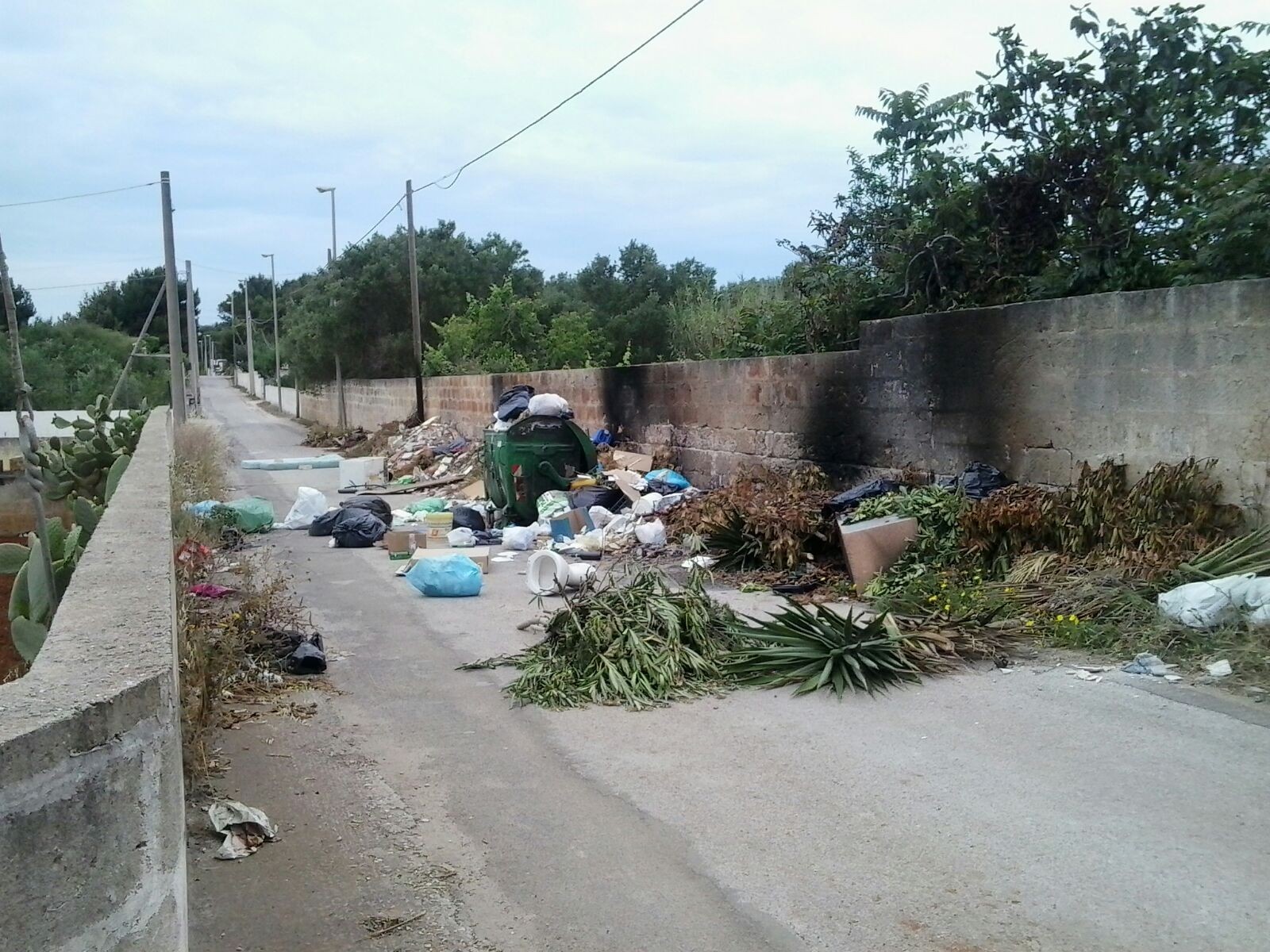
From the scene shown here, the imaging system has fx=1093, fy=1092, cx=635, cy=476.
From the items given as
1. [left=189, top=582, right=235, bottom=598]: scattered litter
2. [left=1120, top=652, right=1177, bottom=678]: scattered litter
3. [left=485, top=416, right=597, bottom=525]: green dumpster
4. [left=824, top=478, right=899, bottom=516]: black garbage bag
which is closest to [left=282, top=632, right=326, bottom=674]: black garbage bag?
[left=189, top=582, right=235, bottom=598]: scattered litter

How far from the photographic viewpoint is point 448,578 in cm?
838

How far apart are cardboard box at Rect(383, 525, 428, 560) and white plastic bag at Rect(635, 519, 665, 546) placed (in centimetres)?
221

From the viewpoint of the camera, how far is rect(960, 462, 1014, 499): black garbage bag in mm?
8055

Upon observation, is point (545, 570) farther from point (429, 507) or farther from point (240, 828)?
point (429, 507)

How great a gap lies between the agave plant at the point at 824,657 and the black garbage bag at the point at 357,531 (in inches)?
236

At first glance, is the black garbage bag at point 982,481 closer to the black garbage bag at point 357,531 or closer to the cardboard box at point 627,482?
the cardboard box at point 627,482

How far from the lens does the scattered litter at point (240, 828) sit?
12.7 ft

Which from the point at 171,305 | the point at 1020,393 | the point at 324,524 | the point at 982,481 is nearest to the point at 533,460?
the point at 324,524

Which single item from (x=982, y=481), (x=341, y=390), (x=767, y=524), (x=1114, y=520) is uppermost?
(x=341, y=390)

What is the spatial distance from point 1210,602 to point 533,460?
755 cm

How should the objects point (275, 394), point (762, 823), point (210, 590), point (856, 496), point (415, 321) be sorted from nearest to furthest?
point (762, 823)
point (210, 590)
point (856, 496)
point (415, 321)
point (275, 394)

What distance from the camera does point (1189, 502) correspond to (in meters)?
6.67

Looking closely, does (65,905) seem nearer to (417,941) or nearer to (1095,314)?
(417,941)

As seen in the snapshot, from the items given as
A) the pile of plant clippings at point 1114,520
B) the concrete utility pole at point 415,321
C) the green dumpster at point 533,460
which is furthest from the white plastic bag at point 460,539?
the concrete utility pole at point 415,321
